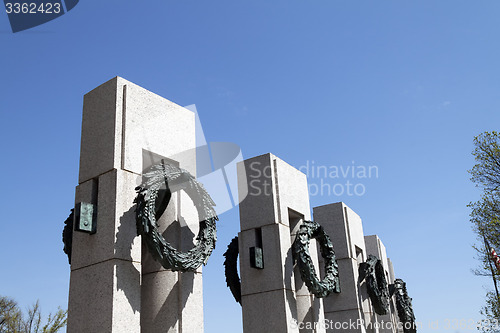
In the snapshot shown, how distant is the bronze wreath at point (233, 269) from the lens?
36.1 ft

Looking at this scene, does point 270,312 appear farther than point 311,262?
No

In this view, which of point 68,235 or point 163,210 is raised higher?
point 163,210

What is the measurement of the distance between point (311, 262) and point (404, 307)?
430 inches

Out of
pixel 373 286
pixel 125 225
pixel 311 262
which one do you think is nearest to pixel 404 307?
pixel 373 286

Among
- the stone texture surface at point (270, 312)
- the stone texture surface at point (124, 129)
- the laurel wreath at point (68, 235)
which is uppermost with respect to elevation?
the stone texture surface at point (124, 129)

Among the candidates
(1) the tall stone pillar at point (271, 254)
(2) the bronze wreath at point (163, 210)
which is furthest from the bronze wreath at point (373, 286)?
(2) the bronze wreath at point (163, 210)

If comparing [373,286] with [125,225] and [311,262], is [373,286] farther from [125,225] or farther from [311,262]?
[125,225]

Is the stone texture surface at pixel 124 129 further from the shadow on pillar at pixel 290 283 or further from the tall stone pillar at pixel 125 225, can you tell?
the shadow on pillar at pixel 290 283

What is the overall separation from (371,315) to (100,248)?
11.4 metres

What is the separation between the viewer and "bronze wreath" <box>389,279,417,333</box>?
19.7m

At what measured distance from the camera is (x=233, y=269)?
11.2 m

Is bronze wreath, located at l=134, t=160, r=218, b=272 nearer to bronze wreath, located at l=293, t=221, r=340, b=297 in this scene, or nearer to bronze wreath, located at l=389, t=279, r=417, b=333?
bronze wreath, located at l=293, t=221, r=340, b=297

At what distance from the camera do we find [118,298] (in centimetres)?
652

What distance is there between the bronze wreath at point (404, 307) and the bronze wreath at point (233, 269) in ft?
35.0
